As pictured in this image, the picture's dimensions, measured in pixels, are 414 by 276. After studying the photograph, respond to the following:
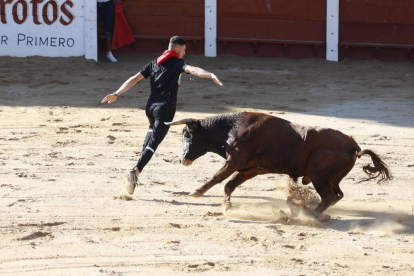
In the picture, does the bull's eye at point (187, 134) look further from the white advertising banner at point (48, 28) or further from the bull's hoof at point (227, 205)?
the white advertising banner at point (48, 28)

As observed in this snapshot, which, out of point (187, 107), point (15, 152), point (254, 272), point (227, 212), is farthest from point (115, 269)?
point (187, 107)

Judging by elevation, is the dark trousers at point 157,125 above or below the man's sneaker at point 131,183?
above

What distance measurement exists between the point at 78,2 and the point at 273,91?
3.84 m

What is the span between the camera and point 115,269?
373cm

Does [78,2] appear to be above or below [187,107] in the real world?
above

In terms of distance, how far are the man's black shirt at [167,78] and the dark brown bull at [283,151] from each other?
0.29m

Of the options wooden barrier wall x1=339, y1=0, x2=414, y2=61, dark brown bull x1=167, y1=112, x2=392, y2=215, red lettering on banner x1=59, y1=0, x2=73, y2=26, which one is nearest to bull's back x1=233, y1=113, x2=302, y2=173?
dark brown bull x1=167, y1=112, x2=392, y2=215

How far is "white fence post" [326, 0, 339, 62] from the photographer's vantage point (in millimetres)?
12305

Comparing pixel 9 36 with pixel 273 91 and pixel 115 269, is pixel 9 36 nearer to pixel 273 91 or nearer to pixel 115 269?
pixel 273 91

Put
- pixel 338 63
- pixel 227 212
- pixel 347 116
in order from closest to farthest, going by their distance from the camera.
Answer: pixel 227 212
pixel 347 116
pixel 338 63

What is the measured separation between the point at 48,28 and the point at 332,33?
498 cm

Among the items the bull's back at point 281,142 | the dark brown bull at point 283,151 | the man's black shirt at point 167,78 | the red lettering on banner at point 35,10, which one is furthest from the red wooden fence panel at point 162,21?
the bull's back at point 281,142

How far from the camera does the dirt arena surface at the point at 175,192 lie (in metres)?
3.94

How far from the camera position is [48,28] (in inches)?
451
